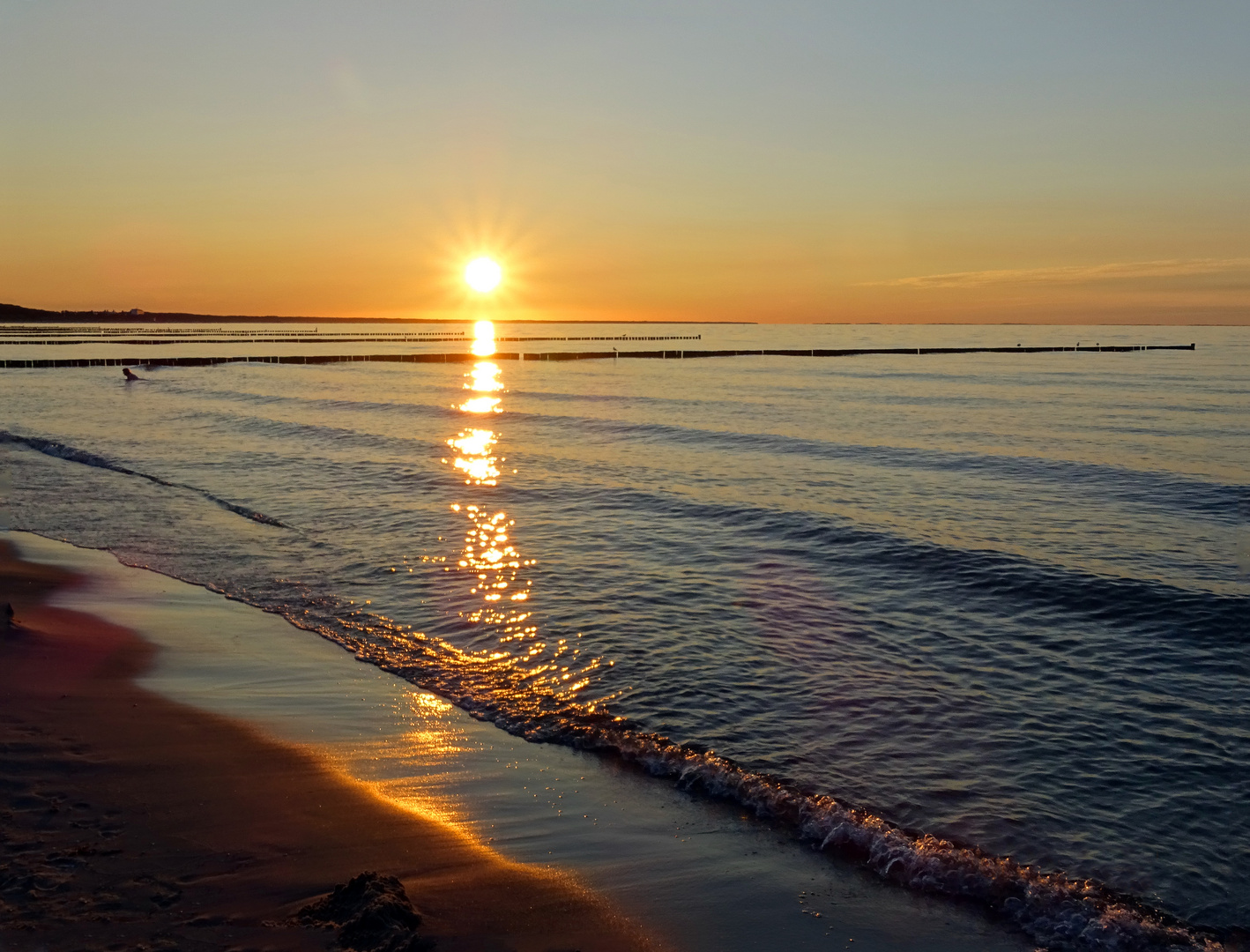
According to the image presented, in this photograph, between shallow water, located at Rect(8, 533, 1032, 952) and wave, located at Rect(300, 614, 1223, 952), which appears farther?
wave, located at Rect(300, 614, 1223, 952)

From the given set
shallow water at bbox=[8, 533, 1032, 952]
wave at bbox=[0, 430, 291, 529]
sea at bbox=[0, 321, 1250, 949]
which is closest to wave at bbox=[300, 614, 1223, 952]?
sea at bbox=[0, 321, 1250, 949]

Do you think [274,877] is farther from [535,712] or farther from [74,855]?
[535,712]

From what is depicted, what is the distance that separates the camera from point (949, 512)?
71.7 feet

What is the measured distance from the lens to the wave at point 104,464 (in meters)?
21.5

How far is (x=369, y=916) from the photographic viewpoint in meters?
6.15

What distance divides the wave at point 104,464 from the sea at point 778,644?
6.8 inches

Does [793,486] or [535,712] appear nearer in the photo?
[535,712]

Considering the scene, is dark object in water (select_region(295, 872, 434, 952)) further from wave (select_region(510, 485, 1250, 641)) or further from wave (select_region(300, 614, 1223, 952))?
wave (select_region(510, 485, 1250, 641))

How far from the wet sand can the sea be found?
1.71 feet

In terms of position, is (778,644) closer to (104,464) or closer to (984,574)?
(984,574)

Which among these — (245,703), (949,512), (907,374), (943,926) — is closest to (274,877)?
(245,703)

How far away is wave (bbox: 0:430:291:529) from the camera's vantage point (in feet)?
70.7

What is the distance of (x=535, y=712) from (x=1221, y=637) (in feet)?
33.6

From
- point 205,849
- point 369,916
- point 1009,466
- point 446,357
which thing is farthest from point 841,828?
point 446,357
